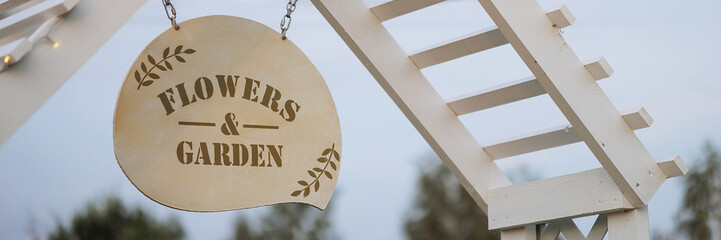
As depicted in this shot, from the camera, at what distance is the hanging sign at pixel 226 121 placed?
2.17 meters

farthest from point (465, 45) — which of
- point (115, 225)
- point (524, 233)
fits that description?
point (115, 225)

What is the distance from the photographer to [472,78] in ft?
18.7

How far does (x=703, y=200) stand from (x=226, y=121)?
12.5 ft

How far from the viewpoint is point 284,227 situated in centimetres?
529

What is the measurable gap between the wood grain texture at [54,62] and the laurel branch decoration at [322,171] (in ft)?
2.21

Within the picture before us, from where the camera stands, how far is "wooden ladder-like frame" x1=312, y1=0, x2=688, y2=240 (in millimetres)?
2438

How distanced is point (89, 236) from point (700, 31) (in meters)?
3.87

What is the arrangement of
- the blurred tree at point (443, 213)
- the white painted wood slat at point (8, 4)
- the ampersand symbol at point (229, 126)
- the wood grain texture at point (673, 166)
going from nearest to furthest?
the white painted wood slat at point (8, 4), the ampersand symbol at point (229, 126), the wood grain texture at point (673, 166), the blurred tree at point (443, 213)

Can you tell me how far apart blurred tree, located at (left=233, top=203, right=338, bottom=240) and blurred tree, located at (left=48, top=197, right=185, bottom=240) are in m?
0.37

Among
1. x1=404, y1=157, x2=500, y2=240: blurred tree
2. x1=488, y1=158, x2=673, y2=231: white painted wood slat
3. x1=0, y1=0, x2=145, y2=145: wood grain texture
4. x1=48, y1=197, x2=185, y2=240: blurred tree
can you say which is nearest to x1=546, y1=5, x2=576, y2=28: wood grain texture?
x1=488, y1=158, x2=673, y2=231: white painted wood slat

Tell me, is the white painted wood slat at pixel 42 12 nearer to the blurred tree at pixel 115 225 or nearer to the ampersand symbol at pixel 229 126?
the ampersand symbol at pixel 229 126

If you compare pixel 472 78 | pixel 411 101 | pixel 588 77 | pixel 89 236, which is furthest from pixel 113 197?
pixel 588 77

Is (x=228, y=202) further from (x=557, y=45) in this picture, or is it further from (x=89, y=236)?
(x=89, y=236)

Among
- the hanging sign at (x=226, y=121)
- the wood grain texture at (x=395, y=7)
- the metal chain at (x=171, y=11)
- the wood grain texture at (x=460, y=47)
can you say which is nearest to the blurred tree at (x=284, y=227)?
the wood grain texture at (x=460, y=47)
